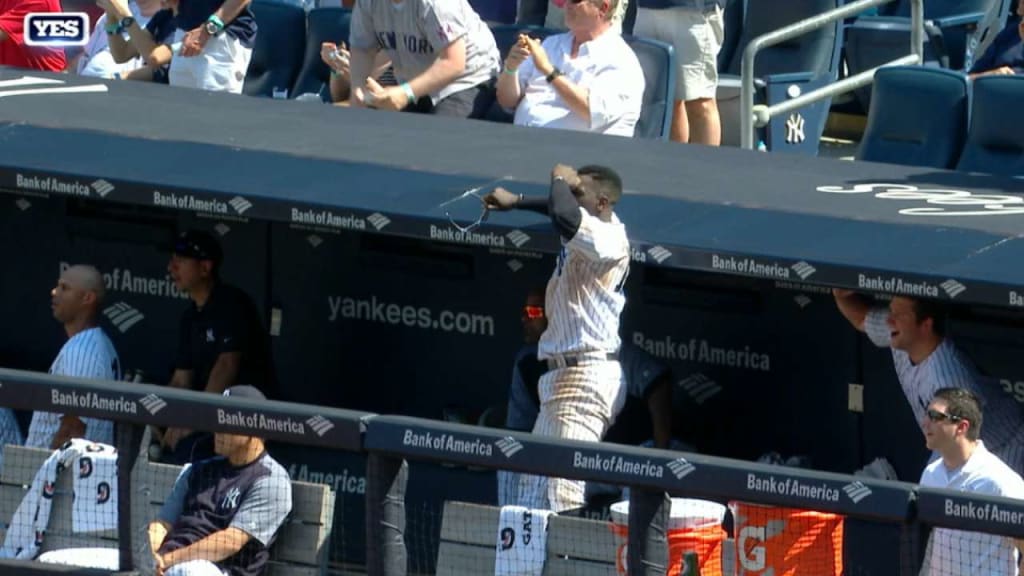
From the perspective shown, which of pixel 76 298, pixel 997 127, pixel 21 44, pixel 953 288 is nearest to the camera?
pixel 953 288

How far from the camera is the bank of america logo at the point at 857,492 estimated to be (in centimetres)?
595

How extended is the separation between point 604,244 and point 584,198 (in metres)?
0.20

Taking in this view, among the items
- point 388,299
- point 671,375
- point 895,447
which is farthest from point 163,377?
point 895,447

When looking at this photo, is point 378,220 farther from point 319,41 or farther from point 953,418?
point 319,41

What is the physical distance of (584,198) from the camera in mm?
7551

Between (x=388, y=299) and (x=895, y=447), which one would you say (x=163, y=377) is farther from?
(x=895, y=447)

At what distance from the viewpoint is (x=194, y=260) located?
898 cm

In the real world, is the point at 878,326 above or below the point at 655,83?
below

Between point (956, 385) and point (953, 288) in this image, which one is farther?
point (956, 385)

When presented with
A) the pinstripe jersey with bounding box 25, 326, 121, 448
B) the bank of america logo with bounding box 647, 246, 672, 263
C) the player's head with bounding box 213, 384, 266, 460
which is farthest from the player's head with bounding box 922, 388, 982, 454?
the pinstripe jersey with bounding box 25, 326, 121, 448

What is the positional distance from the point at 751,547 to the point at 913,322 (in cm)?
121

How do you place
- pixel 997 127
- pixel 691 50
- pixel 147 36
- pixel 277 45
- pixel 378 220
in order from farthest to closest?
pixel 277 45 → pixel 147 36 → pixel 691 50 → pixel 997 127 → pixel 378 220

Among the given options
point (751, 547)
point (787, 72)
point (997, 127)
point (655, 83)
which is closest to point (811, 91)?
point (787, 72)

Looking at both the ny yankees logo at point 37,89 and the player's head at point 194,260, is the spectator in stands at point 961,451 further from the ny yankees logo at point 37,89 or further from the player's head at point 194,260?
the ny yankees logo at point 37,89
